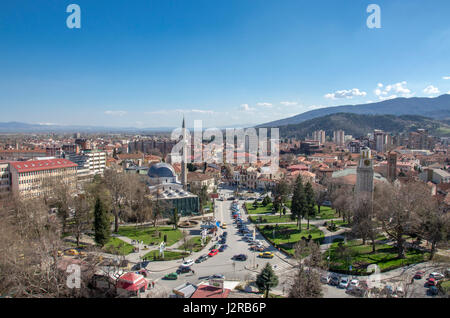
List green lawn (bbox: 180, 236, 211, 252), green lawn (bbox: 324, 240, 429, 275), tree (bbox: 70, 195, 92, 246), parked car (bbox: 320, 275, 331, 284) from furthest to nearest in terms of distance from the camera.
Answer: tree (bbox: 70, 195, 92, 246), green lawn (bbox: 180, 236, 211, 252), green lawn (bbox: 324, 240, 429, 275), parked car (bbox: 320, 275, 331, 284)

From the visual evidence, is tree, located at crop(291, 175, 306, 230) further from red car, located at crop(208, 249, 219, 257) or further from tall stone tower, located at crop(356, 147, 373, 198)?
red car, located at crop(208, 249, 219, 257)

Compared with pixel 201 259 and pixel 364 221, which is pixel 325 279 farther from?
pixel 201 259

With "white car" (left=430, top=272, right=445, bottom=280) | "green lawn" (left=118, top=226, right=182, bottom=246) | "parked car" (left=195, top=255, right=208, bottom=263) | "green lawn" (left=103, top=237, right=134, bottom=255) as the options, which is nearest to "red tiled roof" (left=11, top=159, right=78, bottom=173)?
"green lawn" (left=118, top=226, right=182, bottom=246)

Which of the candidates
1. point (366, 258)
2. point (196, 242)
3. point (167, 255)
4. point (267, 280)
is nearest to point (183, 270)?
point (167, 255)

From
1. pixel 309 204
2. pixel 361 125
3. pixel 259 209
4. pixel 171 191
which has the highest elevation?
pixel 361 125
